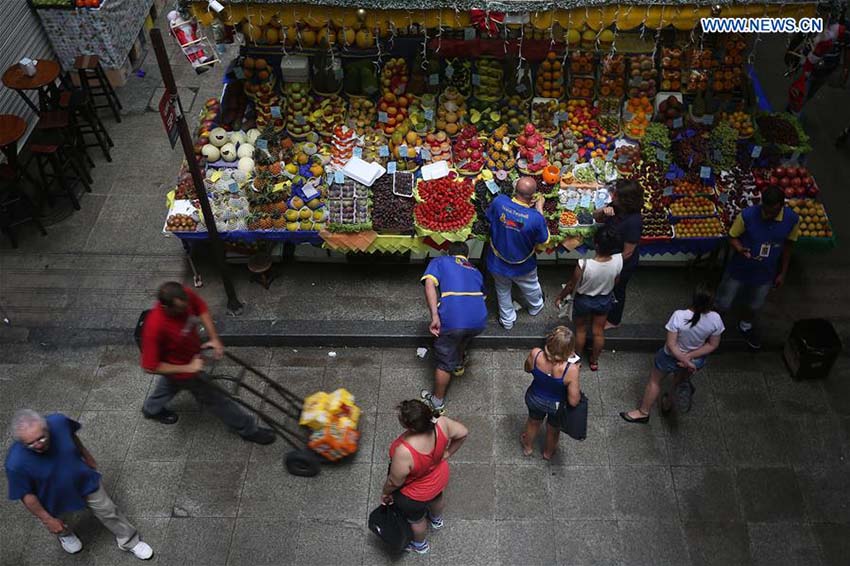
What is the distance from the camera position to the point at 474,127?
8.99 meters

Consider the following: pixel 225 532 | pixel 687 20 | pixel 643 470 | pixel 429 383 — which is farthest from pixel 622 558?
pixel 687 20

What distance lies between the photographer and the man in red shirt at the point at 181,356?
596 cm

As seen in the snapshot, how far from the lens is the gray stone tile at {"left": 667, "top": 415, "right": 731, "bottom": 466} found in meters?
6.91

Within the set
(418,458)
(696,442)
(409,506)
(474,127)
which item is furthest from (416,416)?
(474,127)

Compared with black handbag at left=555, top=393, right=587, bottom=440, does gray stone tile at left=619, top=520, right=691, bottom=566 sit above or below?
below

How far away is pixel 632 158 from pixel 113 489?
22.3ft

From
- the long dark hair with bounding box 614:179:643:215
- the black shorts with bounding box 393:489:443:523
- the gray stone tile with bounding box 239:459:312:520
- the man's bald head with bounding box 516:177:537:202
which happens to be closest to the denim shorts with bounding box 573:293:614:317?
the long dark hair with bounding box 614:179:643:215

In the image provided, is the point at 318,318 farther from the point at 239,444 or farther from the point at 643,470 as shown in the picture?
the point at 643,470

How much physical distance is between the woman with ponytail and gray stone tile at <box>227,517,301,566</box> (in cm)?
357

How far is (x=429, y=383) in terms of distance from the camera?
7602mm

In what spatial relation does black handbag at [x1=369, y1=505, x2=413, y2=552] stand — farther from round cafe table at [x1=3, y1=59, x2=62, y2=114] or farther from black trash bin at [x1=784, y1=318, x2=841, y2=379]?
round cafe table at [x1=3, y1=59, x2=62, y2=114]

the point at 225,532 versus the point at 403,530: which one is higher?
the point at 403,530

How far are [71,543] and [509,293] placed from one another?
4.85 m

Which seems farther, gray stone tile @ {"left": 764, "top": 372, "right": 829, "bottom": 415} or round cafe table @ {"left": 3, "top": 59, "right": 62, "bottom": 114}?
round cafe table @ {"left": 3, "top": 59, "right": 62, "bottom": 114}
